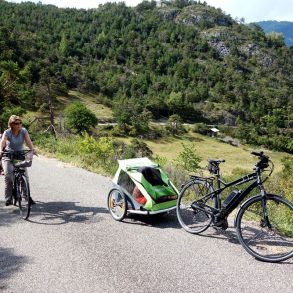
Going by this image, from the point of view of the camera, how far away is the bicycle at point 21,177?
7.21m

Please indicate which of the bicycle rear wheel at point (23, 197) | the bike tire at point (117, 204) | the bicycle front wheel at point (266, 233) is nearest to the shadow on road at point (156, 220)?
the bike tire at point (117, 204)

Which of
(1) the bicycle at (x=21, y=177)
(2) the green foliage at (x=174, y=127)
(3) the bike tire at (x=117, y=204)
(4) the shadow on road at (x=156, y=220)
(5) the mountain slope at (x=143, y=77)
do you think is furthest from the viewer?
(5) the mountain slope at (x=143, y=77)

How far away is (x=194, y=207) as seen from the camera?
6.31 meters

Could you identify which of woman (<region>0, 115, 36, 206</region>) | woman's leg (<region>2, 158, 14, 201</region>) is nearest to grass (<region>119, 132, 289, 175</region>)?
woman (<region>0, 115, 36, 206</region>)

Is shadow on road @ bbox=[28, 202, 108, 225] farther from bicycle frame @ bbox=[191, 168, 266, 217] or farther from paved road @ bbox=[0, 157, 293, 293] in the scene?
bicycle frame @ bbox=[191, 168, 266, 217]

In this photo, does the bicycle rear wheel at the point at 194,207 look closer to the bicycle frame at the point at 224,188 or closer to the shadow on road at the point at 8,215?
the bicycle frame at the point at 224,188

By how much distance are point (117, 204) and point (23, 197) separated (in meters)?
1.79

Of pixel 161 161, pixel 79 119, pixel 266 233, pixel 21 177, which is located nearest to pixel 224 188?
pixel 266 233

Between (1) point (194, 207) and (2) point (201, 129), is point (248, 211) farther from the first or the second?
(2) point (201, 129)

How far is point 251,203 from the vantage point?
5.27m

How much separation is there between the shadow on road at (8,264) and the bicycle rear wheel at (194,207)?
8.27 feet

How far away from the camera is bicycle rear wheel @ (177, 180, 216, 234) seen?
6.07 metres

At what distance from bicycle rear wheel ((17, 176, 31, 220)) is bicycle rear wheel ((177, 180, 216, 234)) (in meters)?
2.76

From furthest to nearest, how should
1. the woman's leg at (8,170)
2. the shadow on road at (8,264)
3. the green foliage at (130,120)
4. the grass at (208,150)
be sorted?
the green foliage at (130,120) → the grass at (208,150) → the woman's leg at (8,170) → the shadow on road at (8,264)
